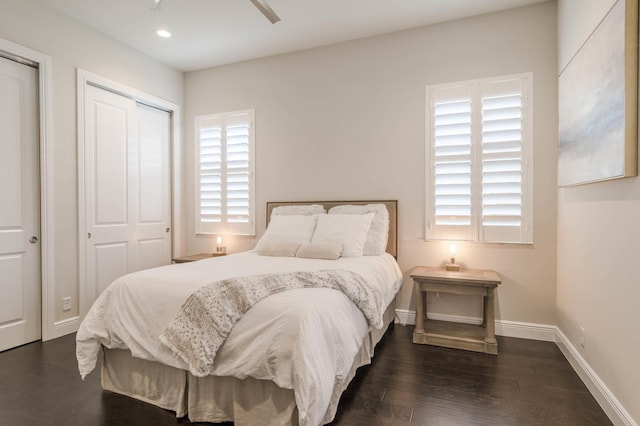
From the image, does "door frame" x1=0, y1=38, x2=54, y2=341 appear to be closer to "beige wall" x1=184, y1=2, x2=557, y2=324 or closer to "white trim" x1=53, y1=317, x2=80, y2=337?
"white trim" x1=53, y1=317, x2=80, y2=337

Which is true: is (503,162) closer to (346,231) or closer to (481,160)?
(481,160)

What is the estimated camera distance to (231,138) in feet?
14.5

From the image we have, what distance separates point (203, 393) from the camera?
6.20 feet

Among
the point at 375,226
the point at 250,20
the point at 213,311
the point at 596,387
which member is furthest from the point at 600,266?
the point at 250,20

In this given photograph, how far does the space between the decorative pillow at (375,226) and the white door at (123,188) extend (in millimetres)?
2286

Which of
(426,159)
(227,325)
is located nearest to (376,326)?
(227,325)

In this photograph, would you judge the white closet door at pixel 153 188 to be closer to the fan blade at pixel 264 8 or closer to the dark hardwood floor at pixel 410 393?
the dark hardwood floor at pixel 410 393

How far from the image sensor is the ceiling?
10.3 feet

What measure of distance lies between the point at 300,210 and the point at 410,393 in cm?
215

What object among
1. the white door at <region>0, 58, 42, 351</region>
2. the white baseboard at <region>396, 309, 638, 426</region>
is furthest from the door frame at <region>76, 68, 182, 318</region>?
the white baseboard at <region>396, 309, 638, 426</region>

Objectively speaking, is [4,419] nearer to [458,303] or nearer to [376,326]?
[376,326]

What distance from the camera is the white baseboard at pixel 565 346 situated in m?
1.89

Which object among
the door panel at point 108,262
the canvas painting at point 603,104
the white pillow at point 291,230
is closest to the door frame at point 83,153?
the door panel at point 108,262

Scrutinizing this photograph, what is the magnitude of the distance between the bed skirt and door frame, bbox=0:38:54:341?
1416 mm
